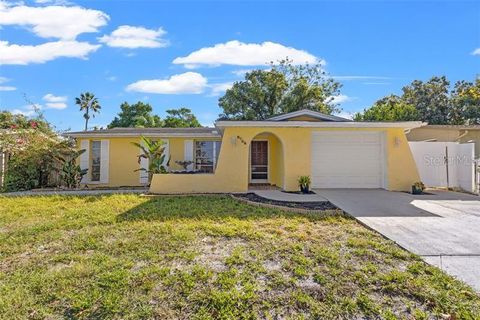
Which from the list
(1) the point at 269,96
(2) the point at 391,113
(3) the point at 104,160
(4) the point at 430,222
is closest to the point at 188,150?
(3) the point at 104,160

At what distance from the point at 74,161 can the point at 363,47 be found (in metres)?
18.7

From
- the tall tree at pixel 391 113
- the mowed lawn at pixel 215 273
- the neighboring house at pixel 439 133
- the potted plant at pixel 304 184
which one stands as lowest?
the mowed lawn at pixel 215 273

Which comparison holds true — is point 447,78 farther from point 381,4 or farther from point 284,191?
point 284,191

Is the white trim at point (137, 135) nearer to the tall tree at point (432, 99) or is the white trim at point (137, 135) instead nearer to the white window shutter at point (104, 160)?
the white window shutter at point (104, 160)

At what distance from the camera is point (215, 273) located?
4.38 m

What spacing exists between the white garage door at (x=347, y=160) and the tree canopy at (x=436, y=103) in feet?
60.6

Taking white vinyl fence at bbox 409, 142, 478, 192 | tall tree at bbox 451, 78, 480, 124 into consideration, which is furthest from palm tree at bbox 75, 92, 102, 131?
tall tree at bbox 451, 78, 480, 124

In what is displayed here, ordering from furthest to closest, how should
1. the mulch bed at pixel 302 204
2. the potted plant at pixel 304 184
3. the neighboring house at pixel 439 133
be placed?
the neighboring house at pixel 439 133, the potted plant at pixel 304 184, the mulch bed at pixel 302 204

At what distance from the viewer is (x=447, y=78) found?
35594mm

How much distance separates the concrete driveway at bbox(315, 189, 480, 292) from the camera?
4.86 metres

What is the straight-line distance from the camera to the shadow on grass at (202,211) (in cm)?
811

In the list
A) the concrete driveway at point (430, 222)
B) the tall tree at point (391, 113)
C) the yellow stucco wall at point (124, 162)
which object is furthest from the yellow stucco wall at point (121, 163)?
the tall tree at point (391, 113)

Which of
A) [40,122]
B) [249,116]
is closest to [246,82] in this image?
[249,116]

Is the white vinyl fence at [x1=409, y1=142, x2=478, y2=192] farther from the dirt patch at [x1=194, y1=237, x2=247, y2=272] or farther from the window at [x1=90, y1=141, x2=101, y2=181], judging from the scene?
the window at [x1=90, y1=141, x2=101, y2=181]
